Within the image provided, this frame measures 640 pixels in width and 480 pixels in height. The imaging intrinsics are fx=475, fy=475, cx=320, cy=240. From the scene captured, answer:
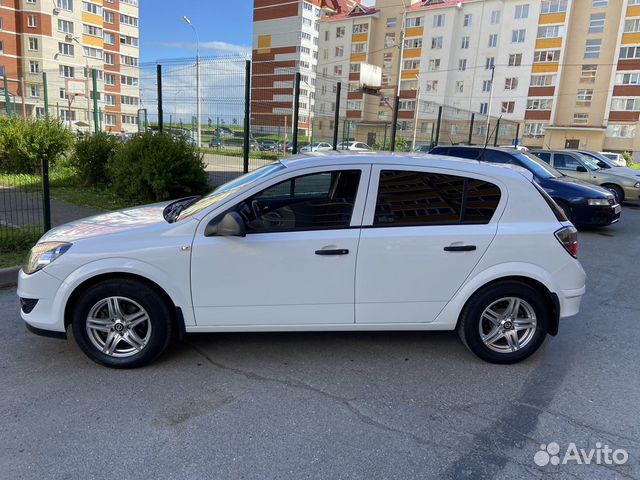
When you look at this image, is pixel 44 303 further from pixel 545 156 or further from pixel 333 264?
pixel 545 156

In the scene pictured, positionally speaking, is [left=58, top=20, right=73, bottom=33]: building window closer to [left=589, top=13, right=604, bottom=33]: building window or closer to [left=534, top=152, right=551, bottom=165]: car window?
[left=589, top=13, right=604, bottom=33]: building window

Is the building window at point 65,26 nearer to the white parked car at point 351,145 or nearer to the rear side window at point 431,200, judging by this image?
the white parked car at point 351,145

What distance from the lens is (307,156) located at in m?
4.02

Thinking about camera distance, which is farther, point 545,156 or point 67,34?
point 67,34

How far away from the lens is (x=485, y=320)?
3.85 m

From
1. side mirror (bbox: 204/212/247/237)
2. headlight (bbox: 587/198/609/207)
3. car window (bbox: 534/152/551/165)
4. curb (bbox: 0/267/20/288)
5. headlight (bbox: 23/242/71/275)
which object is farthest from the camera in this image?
car window (bbox: 534/152/551/165)

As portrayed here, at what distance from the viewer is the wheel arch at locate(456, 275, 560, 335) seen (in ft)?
12.3

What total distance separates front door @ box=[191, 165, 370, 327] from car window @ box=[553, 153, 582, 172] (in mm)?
12557

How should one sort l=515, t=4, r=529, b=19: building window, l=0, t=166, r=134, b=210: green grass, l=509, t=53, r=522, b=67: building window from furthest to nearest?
1. l=509, t=53, r=522, b=67: building window
2. l=515, t=4, r=529, b=19: building window
3. l=0, t=166, r=134, b=210: green grass

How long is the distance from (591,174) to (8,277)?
14784 mm

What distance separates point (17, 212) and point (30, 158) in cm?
556

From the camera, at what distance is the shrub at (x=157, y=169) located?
941 cm

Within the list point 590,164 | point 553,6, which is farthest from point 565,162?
point 553,6

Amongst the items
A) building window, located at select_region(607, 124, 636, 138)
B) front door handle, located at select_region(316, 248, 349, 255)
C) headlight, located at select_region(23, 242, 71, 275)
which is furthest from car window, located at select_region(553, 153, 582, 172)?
building window, located at select_region(607, 124, 636, 138)
